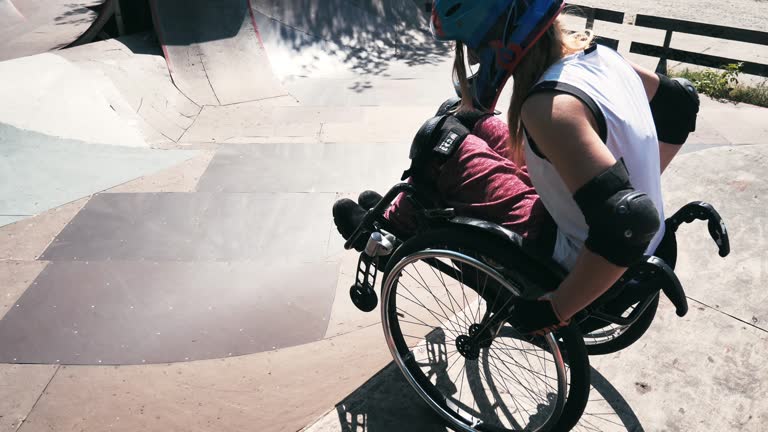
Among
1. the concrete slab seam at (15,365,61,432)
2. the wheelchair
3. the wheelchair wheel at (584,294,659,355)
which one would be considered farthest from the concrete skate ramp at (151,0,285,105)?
the wheelchair wheel at (584,294,659,355)

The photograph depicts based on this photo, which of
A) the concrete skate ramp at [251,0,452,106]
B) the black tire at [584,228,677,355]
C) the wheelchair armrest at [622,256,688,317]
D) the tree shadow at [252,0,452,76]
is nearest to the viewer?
the wheelchair armrest at [622,256,688,317]

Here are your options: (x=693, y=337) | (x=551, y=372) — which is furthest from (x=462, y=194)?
(x=693, y=337)

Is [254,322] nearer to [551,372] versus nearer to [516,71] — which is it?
[551,372]

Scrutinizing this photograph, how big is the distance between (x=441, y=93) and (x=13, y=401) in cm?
597

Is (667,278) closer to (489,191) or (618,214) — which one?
(618,214)

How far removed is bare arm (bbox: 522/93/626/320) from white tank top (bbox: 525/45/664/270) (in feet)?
0.25

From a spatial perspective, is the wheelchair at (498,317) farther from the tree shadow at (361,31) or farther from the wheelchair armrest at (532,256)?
the tree shadow at (361,31)

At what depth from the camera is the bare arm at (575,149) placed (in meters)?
1.77

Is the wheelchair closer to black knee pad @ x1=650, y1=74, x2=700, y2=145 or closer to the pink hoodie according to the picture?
the pink hoodie

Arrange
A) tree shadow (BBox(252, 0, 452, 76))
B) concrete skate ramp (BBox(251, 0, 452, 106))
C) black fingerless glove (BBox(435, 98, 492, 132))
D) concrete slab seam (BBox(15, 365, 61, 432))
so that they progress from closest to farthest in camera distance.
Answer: black fingerless glove (BBox(435, 98, 492, 132)), concrete slab seam (BBox(15, 365, 61, 432)), concrete skate ramp (BBox(251, 0, 452, 106)), tree shadow (BBox(252, 0, 452, 76))

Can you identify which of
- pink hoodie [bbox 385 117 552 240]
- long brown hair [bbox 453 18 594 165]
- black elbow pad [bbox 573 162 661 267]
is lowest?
pink hoodie [bbox 385 117 552 240]

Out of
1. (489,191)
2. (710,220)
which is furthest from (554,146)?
(710,220)

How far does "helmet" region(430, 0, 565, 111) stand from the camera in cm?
198

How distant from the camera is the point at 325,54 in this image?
348 inches
